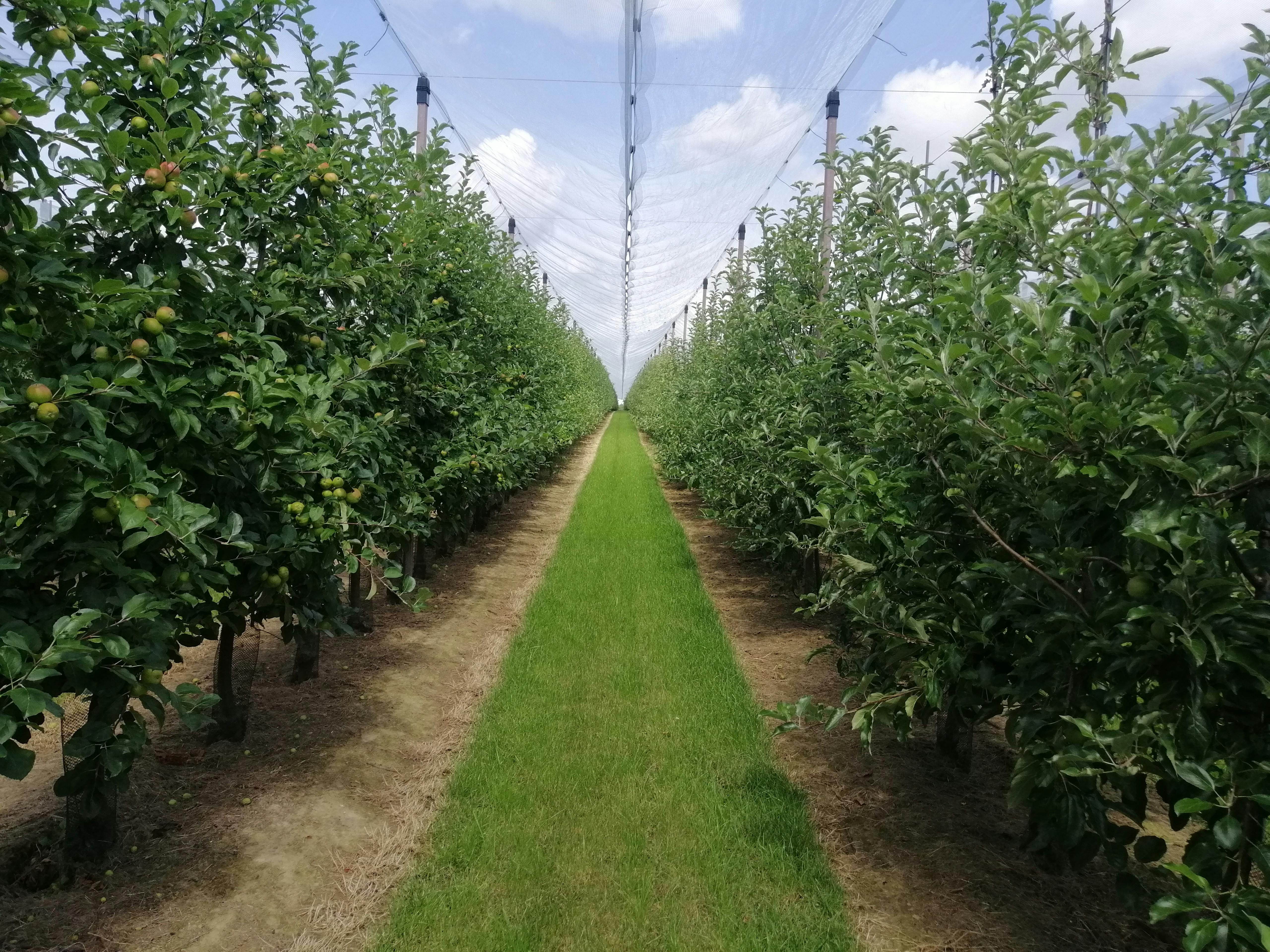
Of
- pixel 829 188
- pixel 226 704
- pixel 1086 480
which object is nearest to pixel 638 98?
pixel 829 188

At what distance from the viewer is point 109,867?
3.10m

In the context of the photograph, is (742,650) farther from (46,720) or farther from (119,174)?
(119,174)

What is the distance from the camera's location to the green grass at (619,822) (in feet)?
9.95

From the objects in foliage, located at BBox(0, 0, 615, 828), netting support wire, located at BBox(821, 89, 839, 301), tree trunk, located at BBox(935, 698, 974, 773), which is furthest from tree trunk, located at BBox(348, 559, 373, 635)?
netting support wire, located at BBox(821, 89, 839, 301)

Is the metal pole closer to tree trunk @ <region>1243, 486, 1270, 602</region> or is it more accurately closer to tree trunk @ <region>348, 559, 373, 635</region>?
tree trunk @ <region>348, 559, 373, 635</region>

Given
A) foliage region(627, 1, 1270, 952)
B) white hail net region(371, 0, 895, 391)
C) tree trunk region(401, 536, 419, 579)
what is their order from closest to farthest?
foliage region(627, 1, 1270, 952) < tree trunk region(401, 536, 419, 579) < white hail net region(371, 0, 895, 391)

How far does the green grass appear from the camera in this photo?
303cm

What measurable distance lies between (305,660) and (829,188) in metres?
6.22

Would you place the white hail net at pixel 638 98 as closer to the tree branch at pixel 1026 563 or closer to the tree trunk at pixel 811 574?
the tree trunk at pixel 811 574

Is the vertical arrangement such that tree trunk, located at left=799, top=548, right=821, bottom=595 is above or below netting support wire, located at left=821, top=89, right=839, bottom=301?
below

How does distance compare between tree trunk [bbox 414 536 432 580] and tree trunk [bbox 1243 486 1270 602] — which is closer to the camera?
tree trunk [bbox 1243 486 1270 602]

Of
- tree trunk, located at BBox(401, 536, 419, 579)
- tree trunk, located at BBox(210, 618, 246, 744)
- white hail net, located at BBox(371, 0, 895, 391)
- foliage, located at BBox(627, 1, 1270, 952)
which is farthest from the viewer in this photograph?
white hail net, located at BBox(371, 0, 895, 391)

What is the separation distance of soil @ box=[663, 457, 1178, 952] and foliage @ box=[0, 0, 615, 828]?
251 cm

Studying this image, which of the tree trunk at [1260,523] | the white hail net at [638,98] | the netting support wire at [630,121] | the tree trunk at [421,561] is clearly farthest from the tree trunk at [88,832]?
the netting support wire at [630,121]
